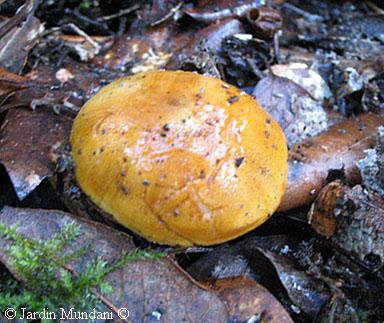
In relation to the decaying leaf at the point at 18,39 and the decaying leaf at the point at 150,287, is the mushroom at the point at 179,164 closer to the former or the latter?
the decaying leaf at the point at 150,287

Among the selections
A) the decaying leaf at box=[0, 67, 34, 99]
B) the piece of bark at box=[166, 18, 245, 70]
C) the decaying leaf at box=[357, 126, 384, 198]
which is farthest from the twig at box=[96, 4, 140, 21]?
the decaying leaf at box=[357, 126, 384, 198]

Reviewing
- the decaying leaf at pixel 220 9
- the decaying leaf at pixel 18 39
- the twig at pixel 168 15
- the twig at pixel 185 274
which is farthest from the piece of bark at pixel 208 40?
the twig at pixel 185 274

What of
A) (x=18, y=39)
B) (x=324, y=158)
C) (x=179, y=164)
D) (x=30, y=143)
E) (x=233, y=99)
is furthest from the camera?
(x=18, y=39)

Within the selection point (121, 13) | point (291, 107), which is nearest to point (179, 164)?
point (291, 107)

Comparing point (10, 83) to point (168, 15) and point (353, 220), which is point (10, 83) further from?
point (353, 220)

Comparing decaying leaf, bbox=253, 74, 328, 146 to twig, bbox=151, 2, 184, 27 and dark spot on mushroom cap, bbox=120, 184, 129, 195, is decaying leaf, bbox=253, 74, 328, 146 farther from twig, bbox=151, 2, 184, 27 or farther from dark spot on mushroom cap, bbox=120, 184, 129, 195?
dark spot on mushroom cap, bbox=120, 184, 129, 195
